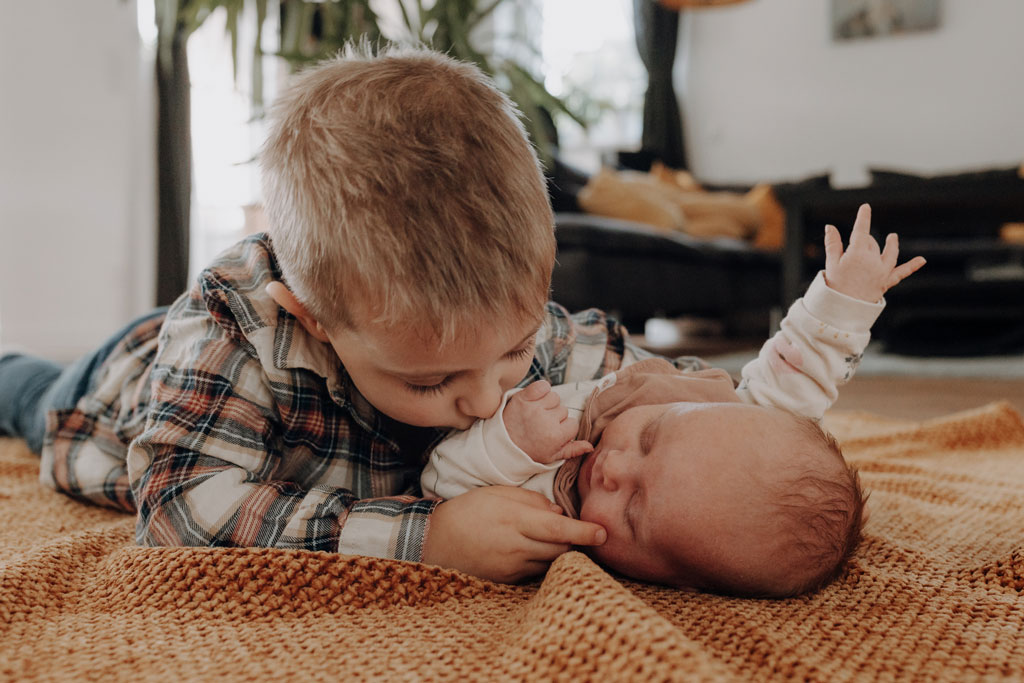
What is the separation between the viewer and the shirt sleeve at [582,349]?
0.85 m

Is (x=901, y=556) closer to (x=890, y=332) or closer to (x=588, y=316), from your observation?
(x=588, y=316)

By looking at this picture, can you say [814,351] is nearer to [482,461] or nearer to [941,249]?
[482,461]

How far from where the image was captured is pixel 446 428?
→ 69 cm

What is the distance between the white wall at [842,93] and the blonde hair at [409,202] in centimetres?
417

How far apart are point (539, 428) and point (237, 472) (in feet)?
0.79

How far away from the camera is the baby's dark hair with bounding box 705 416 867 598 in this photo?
1.82 feet

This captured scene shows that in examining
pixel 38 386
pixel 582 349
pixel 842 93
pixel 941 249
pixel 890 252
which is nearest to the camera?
pixel 890 252

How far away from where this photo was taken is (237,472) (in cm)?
64

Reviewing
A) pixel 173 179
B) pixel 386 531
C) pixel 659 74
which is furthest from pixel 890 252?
pixel 659 74

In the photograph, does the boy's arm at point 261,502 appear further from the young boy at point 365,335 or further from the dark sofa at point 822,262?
the dark sofa at point 822,262

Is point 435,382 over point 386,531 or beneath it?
over

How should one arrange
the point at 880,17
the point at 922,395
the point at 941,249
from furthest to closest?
A: 1. the point at 880,17
2. the point at 941,249
3. the point at 922,395

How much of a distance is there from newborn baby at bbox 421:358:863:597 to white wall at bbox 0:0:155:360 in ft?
8.35

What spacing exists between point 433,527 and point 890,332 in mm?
2666
